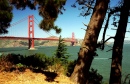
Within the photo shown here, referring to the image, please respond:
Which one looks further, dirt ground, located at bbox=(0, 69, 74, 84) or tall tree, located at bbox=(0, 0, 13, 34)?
tall tree, located at bbox=(0, 0, 13, 34)

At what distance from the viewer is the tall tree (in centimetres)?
754

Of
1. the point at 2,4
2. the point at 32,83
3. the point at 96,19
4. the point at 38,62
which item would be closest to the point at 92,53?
the point at 96,19

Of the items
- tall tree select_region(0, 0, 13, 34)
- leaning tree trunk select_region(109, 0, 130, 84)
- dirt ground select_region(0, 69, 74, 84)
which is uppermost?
tall tree select_region(0, 0, 13, 34)

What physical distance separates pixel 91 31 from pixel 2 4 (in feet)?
12.2

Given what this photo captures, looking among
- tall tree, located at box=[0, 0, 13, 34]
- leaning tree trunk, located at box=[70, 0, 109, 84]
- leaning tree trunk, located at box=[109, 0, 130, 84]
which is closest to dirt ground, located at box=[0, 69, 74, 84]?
leaning tree trunk, located at box=[70, 0, 109, 84]

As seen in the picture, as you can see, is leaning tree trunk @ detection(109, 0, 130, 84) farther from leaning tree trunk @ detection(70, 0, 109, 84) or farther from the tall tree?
the tall tree

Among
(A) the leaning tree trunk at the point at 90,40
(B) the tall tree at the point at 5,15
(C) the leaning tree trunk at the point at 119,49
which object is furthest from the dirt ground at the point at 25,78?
(B) the tall tree at the point at 5,15

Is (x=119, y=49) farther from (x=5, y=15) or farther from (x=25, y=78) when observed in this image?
(x=5, y=15)

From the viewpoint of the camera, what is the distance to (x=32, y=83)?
224 inches

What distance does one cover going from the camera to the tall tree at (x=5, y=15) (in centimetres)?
754

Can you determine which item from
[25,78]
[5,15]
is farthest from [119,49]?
[5,15]

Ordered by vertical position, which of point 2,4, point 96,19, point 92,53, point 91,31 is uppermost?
point 2,4

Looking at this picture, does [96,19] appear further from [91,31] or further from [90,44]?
[90,44]

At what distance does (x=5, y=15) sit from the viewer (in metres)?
8.02
